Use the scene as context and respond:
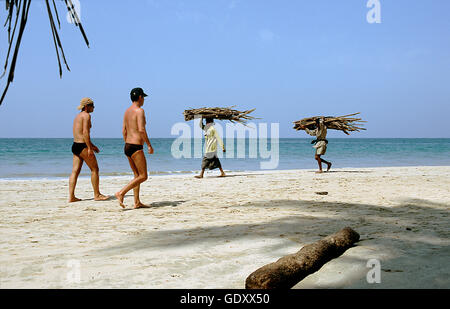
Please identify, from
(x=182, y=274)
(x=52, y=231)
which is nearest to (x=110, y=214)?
(x=52, y=231)

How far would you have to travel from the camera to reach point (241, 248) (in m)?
3.58

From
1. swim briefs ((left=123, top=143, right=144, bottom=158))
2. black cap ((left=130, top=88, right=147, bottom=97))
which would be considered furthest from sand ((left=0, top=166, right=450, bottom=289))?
black cap ((left=130, top=88, right=147, bottom=97))

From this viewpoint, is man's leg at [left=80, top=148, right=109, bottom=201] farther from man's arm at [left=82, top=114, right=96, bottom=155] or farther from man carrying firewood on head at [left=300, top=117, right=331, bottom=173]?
man carrying firewood on head at [left=300, top=117, right=331, bottom=173]

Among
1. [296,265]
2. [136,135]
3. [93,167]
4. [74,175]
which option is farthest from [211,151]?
[296,265]

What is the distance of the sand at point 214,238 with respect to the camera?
2740 millimetres

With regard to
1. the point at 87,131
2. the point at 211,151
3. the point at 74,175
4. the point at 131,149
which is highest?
the point at 87,131

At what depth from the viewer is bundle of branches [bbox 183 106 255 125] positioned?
12727mm

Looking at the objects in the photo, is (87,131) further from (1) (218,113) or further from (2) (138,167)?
(1) (218,113)

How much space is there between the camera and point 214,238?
3994 mm

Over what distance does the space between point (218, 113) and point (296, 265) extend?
10.3 metres

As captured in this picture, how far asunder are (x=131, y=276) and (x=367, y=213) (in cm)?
386

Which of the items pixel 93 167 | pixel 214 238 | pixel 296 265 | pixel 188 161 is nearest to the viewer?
pixel 296 265

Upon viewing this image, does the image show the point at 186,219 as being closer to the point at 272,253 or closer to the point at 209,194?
the point at 272,253

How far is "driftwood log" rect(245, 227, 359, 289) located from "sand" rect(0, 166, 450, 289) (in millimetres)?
70
